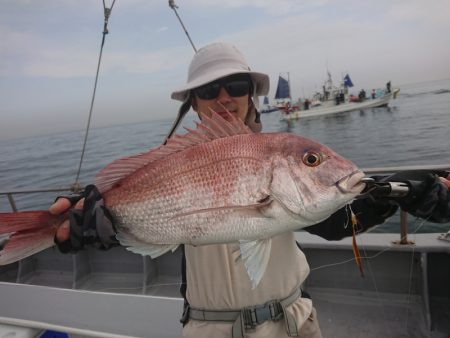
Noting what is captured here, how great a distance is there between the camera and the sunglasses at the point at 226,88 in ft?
7.37

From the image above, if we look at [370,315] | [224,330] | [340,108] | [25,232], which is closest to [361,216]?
[224,330]

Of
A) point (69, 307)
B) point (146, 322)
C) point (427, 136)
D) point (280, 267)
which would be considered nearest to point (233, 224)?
point (280, 267)

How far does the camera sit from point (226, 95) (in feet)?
7.38

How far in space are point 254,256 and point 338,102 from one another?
A: 203 feet

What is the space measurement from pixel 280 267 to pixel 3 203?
1963cm

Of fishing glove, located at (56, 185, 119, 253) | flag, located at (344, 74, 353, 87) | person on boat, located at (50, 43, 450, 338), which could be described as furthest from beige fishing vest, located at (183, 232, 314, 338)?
flag, located at (344, 74, 353, 87)

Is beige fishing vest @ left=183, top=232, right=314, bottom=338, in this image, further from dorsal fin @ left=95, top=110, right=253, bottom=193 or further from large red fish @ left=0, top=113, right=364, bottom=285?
dorsal fin @ left=95, top=110, right=253, bottom=193

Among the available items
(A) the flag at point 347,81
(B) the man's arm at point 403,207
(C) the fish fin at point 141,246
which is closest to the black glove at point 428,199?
(B) the man's arm at point 403,207

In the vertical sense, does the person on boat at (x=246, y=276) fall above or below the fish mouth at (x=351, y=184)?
below

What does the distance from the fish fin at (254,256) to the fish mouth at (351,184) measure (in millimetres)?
462

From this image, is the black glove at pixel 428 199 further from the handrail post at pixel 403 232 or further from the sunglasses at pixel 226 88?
the handrail post at pixel 403 232

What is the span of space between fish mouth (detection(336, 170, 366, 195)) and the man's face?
1.05 meters

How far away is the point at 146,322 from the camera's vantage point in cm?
267

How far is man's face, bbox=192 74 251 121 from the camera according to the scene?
7.36 feet
